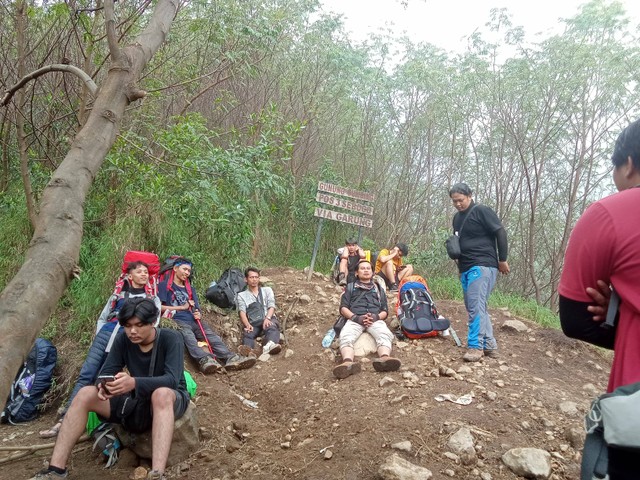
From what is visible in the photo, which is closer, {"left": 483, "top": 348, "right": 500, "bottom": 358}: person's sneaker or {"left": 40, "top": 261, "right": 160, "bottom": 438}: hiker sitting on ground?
{"left": 40, "top": 261, "right": 160, "bottom": 438}: hiker sitting on ground

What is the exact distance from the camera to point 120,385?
297cm

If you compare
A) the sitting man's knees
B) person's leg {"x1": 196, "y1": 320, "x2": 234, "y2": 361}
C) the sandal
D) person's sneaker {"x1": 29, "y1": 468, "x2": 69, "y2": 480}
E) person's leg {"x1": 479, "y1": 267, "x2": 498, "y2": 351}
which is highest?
person's leg {"x1": 479, "y1": 267, "x2": 498, "y2": 351}

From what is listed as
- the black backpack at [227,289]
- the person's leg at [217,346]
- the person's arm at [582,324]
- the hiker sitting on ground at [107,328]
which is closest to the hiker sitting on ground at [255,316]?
the black backpack at [227,289]

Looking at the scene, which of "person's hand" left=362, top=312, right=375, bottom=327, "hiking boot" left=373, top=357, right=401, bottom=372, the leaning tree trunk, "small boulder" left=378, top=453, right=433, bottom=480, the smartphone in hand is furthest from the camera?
"person's hand" left=362, top=312, right=375, bottom=327

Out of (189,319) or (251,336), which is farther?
(251,336)

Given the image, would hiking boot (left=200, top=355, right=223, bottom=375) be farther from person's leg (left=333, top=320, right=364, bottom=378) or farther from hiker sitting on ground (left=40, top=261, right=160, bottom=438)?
person's leg (left=333, top=320, right=364, bottom=378)

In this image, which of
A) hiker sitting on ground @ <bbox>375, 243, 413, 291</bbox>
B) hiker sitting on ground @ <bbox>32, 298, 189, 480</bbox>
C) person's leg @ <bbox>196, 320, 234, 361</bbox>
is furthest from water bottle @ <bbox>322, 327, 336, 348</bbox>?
hiker sitting on ground @ <bbox>375, 243, 413, 291</bbox>

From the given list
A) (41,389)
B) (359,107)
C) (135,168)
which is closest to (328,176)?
(359,107)

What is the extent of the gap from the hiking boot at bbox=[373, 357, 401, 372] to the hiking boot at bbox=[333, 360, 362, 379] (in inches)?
7.4

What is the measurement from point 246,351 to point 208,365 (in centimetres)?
81

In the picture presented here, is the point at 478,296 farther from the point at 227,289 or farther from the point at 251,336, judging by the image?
the point at 227,289

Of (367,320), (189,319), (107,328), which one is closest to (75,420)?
(107,328)

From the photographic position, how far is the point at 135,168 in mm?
5570

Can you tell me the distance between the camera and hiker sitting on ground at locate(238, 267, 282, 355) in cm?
586
